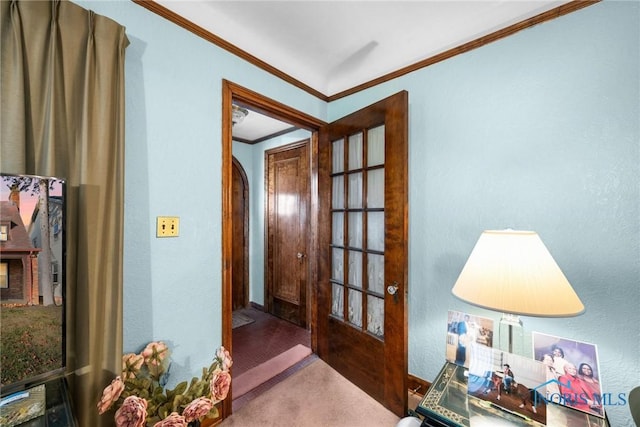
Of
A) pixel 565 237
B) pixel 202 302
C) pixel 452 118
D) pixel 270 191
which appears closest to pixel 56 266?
pixel 202 302

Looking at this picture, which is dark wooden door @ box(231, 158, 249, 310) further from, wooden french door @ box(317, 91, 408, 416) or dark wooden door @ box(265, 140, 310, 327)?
wooden french door @ box(317, 91, 408, 416)

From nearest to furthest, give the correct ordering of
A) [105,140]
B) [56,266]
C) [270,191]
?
[56,266] → [105,140] → [270,191]

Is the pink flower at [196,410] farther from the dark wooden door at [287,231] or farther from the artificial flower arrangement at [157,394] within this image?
the dark wooden door at [287,231]

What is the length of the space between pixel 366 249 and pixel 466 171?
848mm

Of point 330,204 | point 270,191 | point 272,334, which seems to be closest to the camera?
point 330,204

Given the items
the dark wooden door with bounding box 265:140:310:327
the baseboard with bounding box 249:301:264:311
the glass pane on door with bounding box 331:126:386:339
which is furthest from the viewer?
the baseboard with bounding box 249:301:264:311

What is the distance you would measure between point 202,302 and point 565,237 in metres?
2.03

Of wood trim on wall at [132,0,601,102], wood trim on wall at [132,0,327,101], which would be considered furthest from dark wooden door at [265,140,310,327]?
wood trim on wall at [132,0,601,102]

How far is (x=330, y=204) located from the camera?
230cm

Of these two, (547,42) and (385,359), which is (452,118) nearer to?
(547,42)

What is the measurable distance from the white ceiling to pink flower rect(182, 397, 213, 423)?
199 cm

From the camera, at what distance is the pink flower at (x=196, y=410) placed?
112 cm

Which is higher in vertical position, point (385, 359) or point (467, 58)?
point (467, 58)

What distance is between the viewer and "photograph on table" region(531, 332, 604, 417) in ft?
3.75
